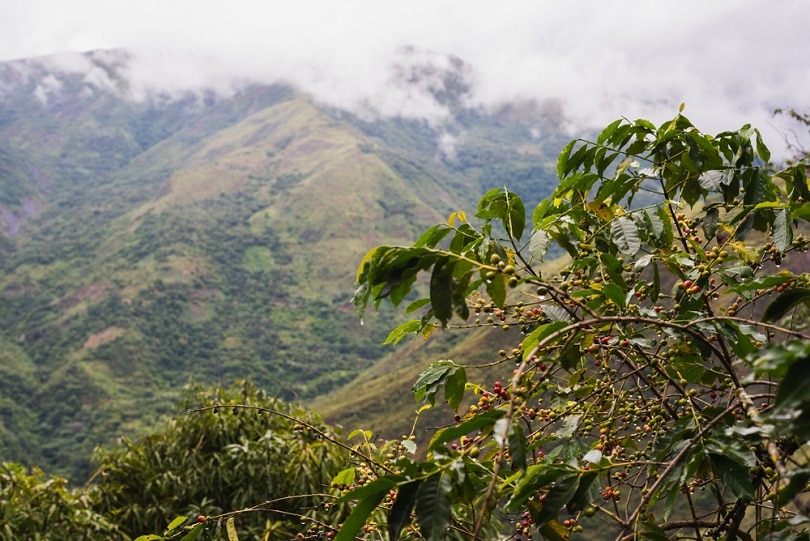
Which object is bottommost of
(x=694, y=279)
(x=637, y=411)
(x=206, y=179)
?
(x=206, y=179)

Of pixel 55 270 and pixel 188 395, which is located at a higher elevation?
pixel 188 395

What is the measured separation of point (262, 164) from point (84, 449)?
432 ft

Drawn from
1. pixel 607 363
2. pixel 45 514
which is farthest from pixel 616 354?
pixel 45 514

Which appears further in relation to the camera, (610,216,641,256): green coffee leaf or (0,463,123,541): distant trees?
(0,463,123,541): distant trees

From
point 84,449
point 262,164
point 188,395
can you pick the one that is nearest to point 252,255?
point 262,164

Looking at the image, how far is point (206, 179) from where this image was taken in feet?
571

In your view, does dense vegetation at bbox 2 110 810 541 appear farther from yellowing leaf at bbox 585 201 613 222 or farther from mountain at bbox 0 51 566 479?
mountain at bbox 0 51 566 479

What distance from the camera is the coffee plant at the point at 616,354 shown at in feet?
4.25

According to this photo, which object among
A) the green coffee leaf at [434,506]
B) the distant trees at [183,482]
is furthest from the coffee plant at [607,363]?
the distant trees at [183,482]

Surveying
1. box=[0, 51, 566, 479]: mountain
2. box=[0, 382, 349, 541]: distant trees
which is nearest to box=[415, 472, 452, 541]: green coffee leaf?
box=[0, 382, 349, 541]: distant trees

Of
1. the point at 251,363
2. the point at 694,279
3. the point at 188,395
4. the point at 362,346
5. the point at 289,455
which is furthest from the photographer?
the point at 362,346

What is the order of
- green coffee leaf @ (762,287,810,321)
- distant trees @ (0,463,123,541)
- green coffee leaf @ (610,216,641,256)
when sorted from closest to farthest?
1. green coffee leaf @ (762,287,810,321)
2. green coffee leaf @ (610,216,641,256)
3. distant trees @ (0,463,123,541)

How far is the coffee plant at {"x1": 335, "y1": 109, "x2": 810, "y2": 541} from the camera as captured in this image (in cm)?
130

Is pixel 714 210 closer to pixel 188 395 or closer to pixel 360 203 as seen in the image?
pixel 188 395
